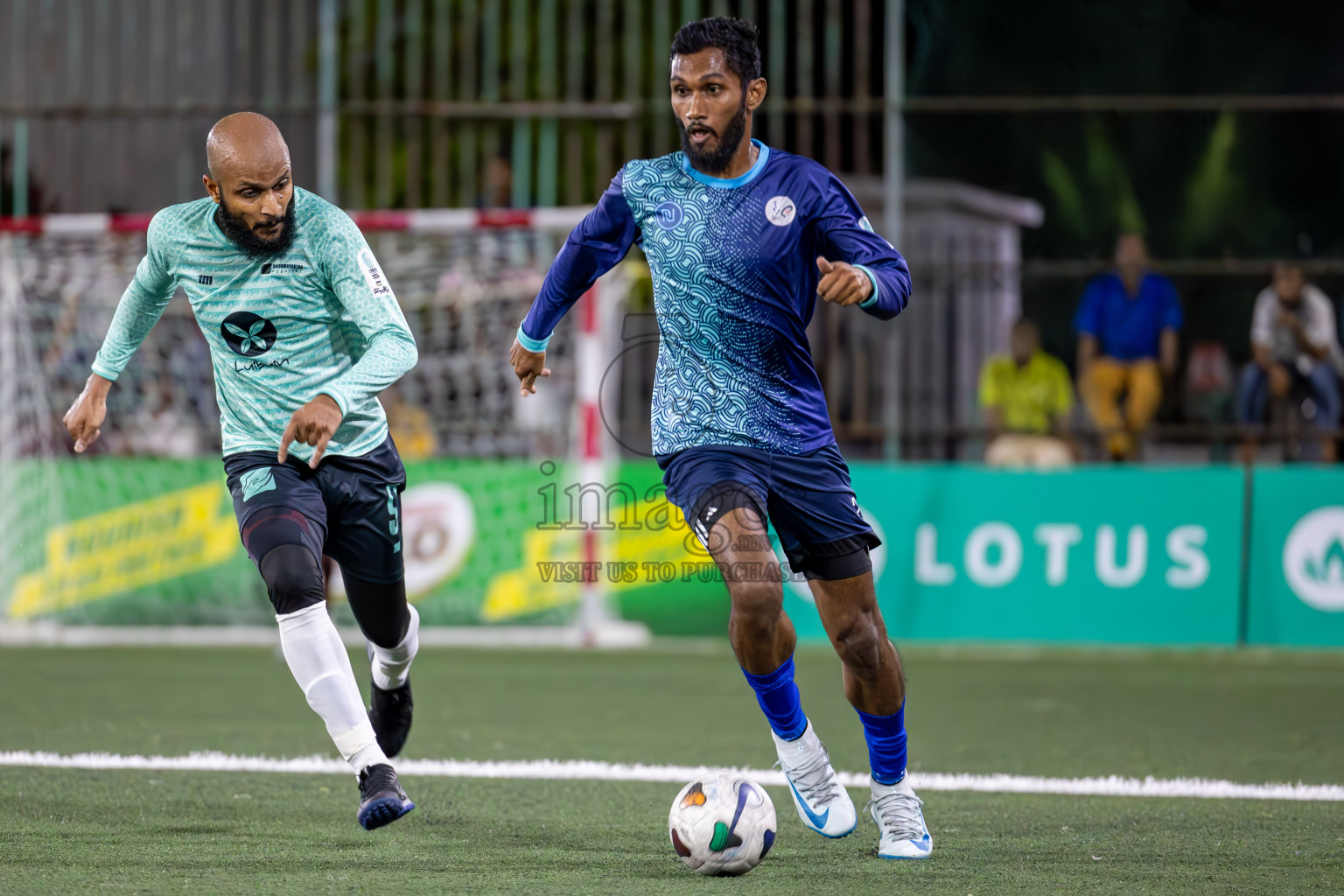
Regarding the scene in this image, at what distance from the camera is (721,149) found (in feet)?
15.9

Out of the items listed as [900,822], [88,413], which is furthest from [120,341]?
[900,822]

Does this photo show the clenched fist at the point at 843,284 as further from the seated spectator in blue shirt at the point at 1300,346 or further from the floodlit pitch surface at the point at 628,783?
the seated spectator in blue shirt at the point at 1300,346

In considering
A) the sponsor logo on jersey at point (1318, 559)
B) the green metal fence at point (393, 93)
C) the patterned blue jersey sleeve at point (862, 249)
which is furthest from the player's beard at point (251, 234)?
the green metal fence at point (393, 93)

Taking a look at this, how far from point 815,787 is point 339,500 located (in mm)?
1665

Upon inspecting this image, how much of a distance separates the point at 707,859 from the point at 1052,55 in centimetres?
1087

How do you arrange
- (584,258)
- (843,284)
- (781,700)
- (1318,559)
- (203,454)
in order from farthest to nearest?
1. (203,454)
2. (1318,559)
3. (584,258)
4. (781,700)
5. (843,284)

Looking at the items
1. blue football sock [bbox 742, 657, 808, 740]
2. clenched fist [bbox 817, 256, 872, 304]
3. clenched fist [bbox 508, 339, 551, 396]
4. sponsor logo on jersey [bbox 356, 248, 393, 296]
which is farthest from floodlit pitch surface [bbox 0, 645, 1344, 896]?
sponsor logo on jersey [bbox 356, 248, 393, 296]

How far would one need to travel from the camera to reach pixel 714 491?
15.5ft

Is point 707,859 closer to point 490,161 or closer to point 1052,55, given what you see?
point 490,161

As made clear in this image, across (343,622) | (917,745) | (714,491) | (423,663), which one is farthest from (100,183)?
(714,491)

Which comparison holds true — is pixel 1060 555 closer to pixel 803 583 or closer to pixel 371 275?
pixel 803 583

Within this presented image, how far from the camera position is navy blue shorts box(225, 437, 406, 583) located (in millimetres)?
5168

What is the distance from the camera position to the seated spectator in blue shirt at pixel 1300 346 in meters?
11.7

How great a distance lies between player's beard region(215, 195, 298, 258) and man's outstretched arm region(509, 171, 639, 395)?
0.75 m
